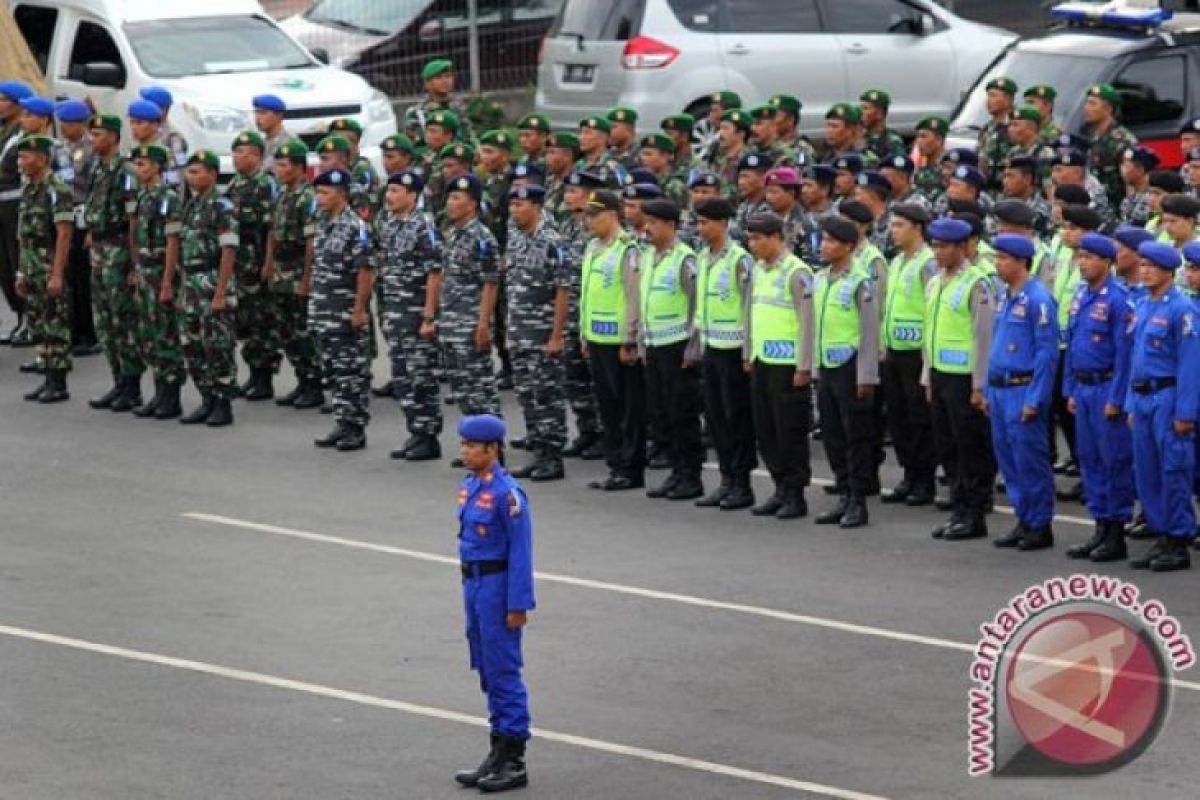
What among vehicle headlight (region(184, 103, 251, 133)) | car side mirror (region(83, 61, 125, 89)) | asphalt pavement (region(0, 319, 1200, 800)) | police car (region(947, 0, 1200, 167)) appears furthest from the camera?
car side mirror (region(83, 61, 125, 89))

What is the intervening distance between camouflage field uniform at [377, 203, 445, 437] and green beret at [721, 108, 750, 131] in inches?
130

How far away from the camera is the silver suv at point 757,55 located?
25672mm

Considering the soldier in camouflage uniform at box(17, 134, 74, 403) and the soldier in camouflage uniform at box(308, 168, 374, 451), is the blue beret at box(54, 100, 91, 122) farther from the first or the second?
the soldier in camouflage uniform at box(308, 168, 374, 451)

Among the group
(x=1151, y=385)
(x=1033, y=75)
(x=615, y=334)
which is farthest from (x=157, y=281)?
(x=1151, y=385)

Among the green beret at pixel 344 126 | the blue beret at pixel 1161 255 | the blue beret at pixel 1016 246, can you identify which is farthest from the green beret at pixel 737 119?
the blue beret at pixel 1161 255

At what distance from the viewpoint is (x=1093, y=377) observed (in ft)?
51.9

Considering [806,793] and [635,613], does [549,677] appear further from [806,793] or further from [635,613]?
[806,793]

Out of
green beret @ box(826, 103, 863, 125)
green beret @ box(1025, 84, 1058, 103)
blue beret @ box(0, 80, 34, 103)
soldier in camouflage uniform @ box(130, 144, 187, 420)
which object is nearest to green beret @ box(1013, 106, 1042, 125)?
green beret @ box(1025, 84, 1058, 103)

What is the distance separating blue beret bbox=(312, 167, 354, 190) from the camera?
60.9ft

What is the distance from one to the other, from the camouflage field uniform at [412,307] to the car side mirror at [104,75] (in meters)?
7.08

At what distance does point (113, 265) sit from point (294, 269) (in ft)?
4.38

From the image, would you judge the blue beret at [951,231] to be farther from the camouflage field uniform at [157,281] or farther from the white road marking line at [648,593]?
the camouflage field uniform at [157,281]

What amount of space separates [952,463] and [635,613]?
281cm

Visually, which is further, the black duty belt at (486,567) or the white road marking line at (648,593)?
the white road marking line at (648,593)
